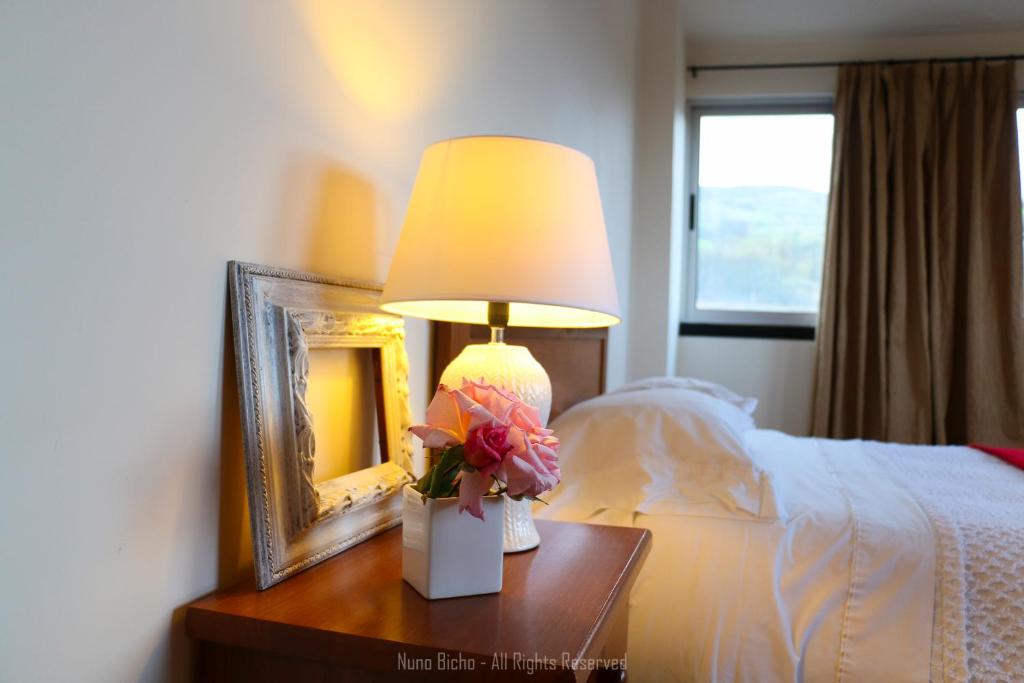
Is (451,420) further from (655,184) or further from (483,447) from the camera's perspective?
(655,184)

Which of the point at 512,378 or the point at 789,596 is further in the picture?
the point at 789,596

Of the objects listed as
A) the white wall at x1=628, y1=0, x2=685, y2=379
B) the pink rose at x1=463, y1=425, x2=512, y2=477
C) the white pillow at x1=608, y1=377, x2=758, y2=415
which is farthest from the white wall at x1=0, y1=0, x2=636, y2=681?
the white wall at x1=628, y1=0, x2=685, y2=379

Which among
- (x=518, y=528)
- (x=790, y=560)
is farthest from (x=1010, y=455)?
(x=518, y=528)

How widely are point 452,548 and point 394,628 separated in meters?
0.12

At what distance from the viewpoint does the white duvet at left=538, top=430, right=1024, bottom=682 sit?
1.24 meters

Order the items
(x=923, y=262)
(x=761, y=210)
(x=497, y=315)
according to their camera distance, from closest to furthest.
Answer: (x=497, y=315)
(x=923, y=262)
(x=761, y=210)

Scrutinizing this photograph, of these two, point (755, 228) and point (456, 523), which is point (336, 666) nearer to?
point (456, 523)

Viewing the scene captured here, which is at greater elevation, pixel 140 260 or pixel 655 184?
pixel 655 184

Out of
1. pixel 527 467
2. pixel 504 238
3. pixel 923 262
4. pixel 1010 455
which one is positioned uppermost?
pixel 923 262

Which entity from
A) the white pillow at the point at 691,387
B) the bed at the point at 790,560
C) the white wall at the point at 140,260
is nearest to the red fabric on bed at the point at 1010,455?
the bed at the point at 790,560

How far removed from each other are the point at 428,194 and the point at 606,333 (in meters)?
1.47

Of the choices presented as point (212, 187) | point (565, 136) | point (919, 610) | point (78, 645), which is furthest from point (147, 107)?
point (565, 136)

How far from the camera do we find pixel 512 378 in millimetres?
1112

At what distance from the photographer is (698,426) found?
1677 mm
